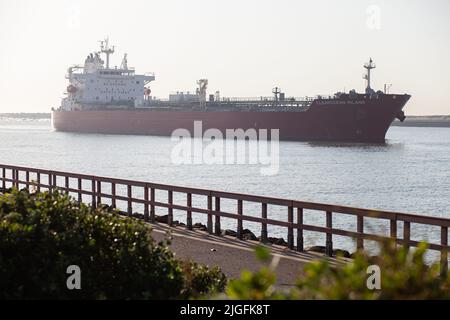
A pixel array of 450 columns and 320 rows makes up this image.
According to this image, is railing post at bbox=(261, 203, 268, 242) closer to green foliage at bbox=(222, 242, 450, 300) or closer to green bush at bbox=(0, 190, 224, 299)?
green bush at bbox=(0, 190, 224, 299)

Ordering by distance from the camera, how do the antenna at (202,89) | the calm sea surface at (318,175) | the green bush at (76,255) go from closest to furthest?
the green bush at (76,255) < the calm sea surface at (318,175) < the antenna at (202,89)

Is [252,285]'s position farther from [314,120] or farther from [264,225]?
[314,120]

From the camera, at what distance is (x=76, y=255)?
6.51 meters

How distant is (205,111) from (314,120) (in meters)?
18.2

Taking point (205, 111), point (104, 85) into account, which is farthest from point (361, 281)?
point (104, 85)

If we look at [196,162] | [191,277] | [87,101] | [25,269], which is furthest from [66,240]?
[87,101]

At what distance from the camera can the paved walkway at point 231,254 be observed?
10828 millimetres

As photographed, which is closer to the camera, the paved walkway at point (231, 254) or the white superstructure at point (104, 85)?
the paved walkway at point (231, 254)

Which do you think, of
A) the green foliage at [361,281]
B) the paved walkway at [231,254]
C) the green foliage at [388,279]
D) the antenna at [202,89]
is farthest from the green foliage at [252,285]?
the antenna at [202,89]

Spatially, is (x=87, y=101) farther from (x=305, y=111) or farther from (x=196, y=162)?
(x=196, y=162)

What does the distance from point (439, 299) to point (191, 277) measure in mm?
3806
